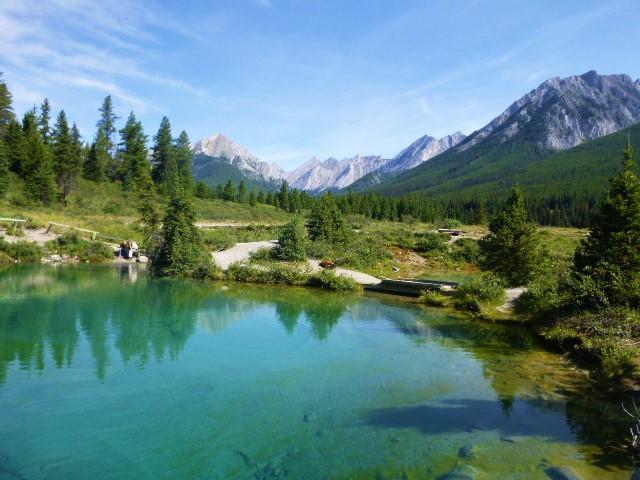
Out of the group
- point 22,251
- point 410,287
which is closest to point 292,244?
point 410,287

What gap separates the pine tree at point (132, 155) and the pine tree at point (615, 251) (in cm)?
7519

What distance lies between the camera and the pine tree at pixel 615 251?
18656 mm

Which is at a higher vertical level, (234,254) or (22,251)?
(22,251)

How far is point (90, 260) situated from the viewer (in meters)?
44.6

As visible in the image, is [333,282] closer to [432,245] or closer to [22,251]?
[432,245]

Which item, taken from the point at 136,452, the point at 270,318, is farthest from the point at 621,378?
the point at 270,318

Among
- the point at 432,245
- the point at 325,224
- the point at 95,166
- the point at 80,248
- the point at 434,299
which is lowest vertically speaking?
the point at 434,299

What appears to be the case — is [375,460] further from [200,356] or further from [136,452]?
[200,356]

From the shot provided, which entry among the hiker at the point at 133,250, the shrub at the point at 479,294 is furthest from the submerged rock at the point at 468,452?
the hiker at the point at 133,250

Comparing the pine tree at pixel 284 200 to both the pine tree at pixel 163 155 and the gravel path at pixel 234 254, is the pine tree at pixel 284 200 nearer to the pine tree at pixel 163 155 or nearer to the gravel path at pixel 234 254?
the pine tree at pixel 163 155

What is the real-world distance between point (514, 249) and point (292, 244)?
18.4 metres

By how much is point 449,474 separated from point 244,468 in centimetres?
415

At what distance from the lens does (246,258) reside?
40188 mm

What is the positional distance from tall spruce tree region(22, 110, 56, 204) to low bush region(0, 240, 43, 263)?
23240mm
